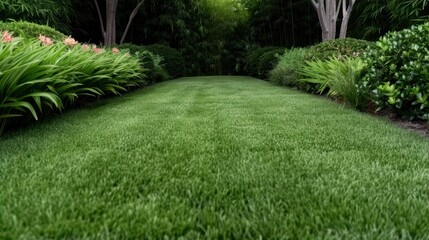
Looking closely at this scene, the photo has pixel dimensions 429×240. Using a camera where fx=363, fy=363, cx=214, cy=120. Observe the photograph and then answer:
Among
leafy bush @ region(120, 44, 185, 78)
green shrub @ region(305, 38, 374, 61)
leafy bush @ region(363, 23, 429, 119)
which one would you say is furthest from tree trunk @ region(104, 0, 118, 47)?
leafy bush @ region(363, 23, 429, 119)

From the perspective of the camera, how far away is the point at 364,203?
1.05 metres

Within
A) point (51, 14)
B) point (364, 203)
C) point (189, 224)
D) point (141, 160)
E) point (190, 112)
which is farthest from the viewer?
point (51, 14)

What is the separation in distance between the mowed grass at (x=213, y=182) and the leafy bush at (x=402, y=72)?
43 cm

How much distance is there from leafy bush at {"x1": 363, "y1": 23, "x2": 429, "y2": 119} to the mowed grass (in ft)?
1.41

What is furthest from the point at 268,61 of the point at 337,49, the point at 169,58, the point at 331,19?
the point at 337,49

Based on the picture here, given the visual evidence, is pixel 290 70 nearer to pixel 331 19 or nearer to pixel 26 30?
pixel 331 19

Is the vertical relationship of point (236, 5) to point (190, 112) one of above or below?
above

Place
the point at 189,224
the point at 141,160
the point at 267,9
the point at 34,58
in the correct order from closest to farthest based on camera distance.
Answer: the point at 189,224, the point at 141,160, the point at 34,58, the point at 267,9

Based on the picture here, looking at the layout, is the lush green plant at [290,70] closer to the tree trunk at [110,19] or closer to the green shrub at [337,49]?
the green shrub at [337,49]

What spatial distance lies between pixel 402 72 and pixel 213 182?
2023mm

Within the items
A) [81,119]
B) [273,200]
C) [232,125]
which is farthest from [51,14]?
[273,200]

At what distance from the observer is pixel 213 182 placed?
4.07ft

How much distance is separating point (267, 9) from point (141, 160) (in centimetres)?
1111

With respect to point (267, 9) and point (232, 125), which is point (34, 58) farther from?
point (267, 9)
